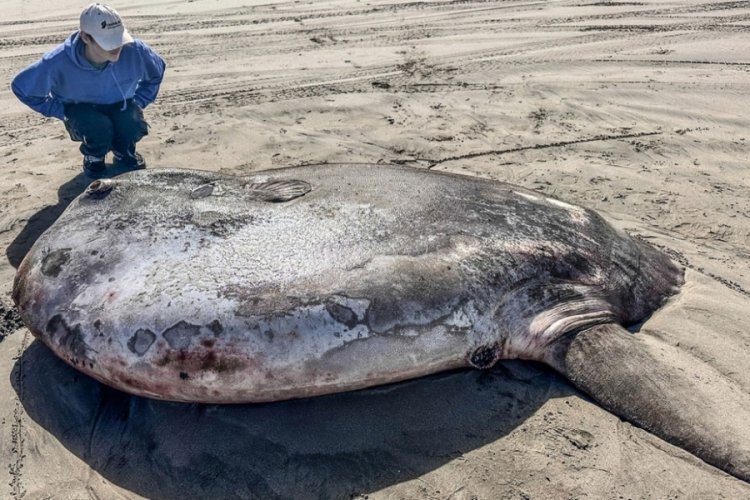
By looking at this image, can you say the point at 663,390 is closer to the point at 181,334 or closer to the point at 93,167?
the point at 181,334

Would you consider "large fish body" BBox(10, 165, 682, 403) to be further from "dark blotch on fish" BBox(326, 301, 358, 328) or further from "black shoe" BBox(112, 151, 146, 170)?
"black shoe" BBox(112, 151, 146, 170)

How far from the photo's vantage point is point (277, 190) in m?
3.41

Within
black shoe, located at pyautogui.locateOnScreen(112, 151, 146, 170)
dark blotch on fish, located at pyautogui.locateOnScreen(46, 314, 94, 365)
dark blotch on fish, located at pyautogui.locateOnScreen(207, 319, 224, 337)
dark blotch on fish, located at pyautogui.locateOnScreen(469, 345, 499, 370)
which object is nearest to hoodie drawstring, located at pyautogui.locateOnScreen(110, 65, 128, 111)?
black shoe, located at pyautogui.locateOnScreen(112, 151, 146, 170)

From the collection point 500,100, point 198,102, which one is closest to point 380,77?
point 500,100

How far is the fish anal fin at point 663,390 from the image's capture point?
2.61 metres

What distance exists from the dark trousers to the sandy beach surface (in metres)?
0.27

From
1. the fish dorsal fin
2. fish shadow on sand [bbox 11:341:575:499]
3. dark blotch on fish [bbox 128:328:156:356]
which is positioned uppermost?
the fish dorsal fin

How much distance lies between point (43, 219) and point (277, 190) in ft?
6.92

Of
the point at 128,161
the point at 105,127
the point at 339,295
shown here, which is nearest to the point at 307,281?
the point at 339,295

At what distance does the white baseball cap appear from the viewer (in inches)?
163

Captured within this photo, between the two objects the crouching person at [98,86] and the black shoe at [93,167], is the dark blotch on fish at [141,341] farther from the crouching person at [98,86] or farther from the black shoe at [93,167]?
the black shoe at [93,167]

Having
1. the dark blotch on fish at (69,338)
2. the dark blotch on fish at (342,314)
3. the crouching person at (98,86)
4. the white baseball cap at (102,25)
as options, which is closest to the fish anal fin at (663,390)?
the dark blotch on fish at (342,314)

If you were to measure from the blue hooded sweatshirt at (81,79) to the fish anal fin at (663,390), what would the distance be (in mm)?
3855

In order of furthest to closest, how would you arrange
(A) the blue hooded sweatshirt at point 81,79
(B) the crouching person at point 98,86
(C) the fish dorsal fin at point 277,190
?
1. (A) the blue hooded sweatshirt at point 81,79
2. (B) the crouching person at point 98,86
3. (C) the fish dorsal fin at point 277,190
